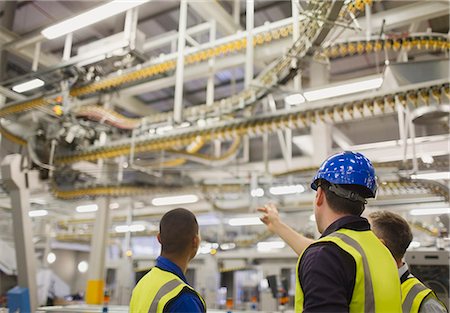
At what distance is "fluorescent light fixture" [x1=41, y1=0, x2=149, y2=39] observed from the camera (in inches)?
152

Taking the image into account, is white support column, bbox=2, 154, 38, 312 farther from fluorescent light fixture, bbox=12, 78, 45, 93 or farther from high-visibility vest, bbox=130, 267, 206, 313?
high-visibility vest, bbox=130, 267, 206, 313

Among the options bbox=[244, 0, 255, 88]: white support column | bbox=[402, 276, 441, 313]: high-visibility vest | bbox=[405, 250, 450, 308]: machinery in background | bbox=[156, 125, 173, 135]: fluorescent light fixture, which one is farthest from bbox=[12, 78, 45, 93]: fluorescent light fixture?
bbox=[402, 276, 441, 313]: high-visibility vest

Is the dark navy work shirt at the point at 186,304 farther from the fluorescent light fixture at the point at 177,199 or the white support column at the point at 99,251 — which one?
the fluorescent light fixture at the point at 177,199

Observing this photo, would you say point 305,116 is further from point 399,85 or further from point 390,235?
point 390,235

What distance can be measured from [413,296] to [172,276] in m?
1.17

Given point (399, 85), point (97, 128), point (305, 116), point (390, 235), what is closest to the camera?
point (390, 235)

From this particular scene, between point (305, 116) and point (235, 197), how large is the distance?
18.1 ft

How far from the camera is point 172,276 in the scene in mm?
1686

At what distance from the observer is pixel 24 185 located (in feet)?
19.3

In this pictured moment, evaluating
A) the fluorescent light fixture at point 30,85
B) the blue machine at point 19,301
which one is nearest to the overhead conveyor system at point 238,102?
the fluorescent light fixture at point 30,85

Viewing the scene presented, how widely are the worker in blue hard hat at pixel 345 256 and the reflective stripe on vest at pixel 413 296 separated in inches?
27.5

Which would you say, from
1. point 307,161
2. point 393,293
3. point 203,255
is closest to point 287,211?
point 307,161

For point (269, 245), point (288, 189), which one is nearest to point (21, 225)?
point (288, 189)

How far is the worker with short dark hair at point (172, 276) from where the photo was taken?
5.18ft
